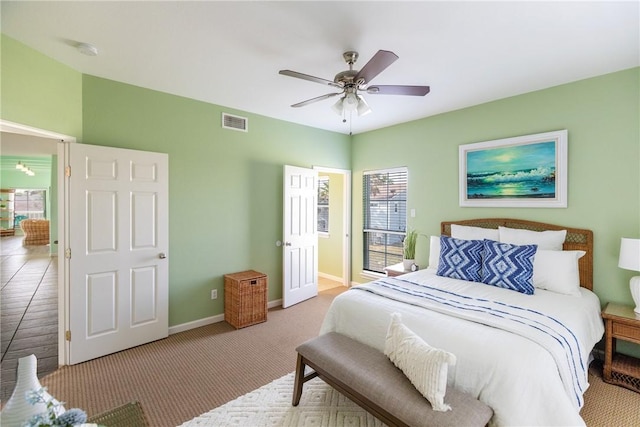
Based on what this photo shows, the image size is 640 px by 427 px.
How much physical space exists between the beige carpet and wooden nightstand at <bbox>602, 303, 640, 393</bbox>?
9 centimetres

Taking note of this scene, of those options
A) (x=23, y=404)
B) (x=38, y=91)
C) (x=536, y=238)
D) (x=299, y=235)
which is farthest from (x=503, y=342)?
(x=38, y=91)

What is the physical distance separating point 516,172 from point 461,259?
4.10 ft

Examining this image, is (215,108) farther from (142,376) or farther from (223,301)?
(142,376)

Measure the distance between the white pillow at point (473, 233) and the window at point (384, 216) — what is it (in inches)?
39.8

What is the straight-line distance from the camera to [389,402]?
1.52 m

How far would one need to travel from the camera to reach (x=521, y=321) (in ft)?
6.26

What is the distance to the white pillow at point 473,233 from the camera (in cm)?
324

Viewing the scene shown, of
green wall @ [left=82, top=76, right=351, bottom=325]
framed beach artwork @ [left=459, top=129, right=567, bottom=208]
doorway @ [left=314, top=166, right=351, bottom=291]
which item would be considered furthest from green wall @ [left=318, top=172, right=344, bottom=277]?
framed beach artwork @ [left=459, top=129, right=567, bottom=208]

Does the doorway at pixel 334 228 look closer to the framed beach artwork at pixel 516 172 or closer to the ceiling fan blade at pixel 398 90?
the framed beach artwork at pixel 516 172

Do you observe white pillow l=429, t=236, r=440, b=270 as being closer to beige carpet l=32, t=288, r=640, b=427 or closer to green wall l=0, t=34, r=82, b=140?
beige carpet l=32, t=288, r=640, b=427

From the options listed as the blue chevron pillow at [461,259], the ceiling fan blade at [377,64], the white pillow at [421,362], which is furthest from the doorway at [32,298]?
the blue chevron pillow at [461,259]

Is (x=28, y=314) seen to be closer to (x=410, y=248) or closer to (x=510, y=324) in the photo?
(x=410, y=248)

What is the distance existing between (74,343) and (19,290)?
10.5 feet

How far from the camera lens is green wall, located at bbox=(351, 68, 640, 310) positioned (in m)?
2.64
